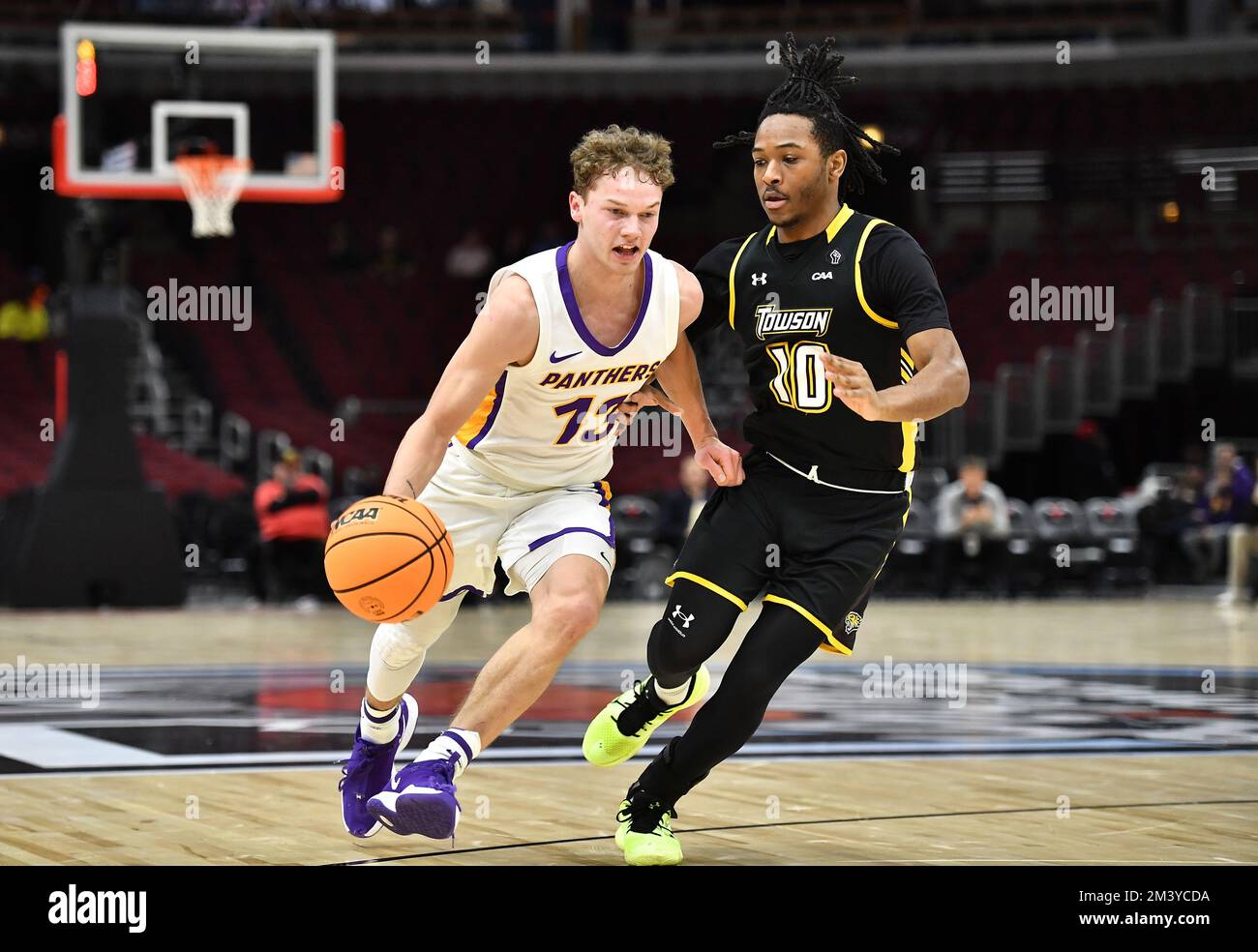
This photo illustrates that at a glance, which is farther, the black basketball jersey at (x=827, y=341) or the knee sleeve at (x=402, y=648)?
the knee sleeve at (x=402, y=648)

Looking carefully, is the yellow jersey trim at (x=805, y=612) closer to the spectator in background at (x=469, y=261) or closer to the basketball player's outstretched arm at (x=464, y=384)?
the basketball player's outstretched arm at (x=464, y=384)

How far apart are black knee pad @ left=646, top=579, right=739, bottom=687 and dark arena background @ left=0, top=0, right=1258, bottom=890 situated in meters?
0.56

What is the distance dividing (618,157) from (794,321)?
0.70 m

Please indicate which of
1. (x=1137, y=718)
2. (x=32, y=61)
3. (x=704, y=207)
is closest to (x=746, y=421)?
(x=1137, y=718)

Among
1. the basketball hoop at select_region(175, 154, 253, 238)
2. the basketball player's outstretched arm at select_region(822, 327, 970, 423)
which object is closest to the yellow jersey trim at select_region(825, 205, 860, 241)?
the basketball player's outstretched arm at select_region(822, 327, 970, 423)

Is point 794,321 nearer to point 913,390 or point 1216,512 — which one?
point 913,390

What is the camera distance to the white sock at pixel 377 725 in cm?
535

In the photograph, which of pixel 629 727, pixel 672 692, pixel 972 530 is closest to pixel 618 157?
pixel 672 692

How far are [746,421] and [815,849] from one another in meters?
1.31

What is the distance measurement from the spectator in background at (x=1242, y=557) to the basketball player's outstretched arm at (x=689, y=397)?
1324cm

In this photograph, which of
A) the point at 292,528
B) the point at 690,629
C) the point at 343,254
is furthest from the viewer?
the point at 343,254

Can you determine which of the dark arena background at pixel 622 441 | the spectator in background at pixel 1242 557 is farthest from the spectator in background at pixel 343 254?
the spectator in background at pixel 1242 557

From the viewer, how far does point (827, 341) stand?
5047 millimetres
